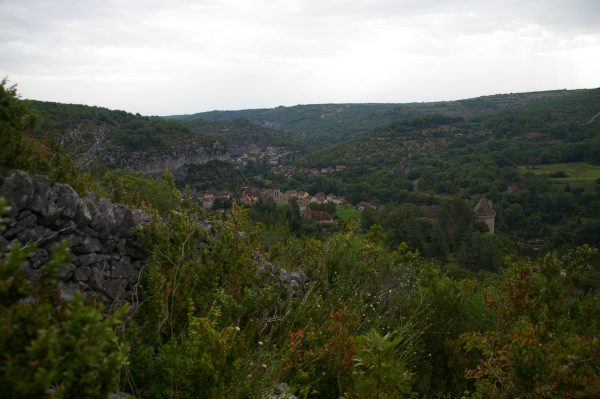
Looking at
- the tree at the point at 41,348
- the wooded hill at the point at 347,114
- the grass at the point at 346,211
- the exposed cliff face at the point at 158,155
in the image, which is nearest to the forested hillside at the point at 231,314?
the tree at the point at 41,348

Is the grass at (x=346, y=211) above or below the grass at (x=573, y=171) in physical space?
below

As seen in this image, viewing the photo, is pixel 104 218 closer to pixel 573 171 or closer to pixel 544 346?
pixel 544 346

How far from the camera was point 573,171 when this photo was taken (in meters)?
48.4

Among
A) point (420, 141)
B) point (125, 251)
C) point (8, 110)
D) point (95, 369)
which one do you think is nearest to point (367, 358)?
point (95, 369)

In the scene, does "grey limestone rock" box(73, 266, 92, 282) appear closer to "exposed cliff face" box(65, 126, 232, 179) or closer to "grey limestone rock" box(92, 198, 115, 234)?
"grey limestone rock" box(92, 198, 115, 234)

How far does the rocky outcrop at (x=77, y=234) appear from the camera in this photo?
2.65 meters

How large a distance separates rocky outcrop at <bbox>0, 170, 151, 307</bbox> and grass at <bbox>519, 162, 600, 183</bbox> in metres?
54.3

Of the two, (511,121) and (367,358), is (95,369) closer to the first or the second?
(367,358)

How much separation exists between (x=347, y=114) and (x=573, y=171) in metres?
111

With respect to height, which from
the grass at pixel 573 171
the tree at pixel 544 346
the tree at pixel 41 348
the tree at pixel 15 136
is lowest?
the grass at pixel 573 171

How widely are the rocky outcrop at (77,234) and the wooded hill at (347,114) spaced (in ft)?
353

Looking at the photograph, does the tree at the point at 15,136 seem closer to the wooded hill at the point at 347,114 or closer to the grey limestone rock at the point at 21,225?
the grey limestone rock at the point at 21,225

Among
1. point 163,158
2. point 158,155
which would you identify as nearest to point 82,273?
point 158,155

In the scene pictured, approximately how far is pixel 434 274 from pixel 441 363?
1.35m
